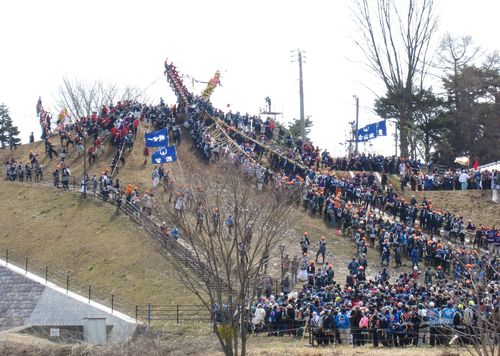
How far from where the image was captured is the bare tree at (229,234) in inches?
1137

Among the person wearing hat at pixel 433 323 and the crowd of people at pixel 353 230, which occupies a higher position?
the crowd of people at pixel 353 230

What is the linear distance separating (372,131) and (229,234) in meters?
29.4

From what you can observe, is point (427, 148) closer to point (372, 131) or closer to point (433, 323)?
point (372, 131)

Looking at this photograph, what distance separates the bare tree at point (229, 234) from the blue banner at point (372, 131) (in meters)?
21.9

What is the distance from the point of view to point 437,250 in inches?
1619

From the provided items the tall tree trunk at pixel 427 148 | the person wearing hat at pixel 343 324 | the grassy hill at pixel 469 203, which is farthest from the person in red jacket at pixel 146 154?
the tall tree trunk at pixel 427 148

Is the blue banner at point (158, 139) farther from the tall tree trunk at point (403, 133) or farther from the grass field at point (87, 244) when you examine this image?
the tall tree trunk at point (403, 133)

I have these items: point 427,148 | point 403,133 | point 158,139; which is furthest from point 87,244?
point 427,148

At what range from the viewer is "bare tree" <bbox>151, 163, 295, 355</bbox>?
28.9 meters

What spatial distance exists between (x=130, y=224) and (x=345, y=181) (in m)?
13.1

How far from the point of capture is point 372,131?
197 ft

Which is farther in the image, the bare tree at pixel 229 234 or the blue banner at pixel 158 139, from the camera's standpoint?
the blue banner at pixel 158 139

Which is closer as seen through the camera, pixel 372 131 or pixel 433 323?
pixel 433 323

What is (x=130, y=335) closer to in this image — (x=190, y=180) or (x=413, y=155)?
(x=190, y=180)
